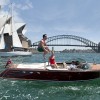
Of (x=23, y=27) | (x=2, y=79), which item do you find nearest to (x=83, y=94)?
(x=2, y=79)

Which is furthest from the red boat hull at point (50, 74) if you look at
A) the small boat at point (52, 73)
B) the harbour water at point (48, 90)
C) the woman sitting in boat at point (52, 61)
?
the woman sitting in boat at point (52, 61)

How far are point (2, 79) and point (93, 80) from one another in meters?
4.98

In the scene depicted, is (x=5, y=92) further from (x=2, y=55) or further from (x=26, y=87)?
(x=2, y=55)

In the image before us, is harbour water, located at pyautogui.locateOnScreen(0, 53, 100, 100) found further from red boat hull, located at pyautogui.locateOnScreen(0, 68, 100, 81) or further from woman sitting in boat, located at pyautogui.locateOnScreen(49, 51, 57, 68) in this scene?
woman sitting in boat, located at pyautogui.locateOnScreen(49, 51, 57, 68)

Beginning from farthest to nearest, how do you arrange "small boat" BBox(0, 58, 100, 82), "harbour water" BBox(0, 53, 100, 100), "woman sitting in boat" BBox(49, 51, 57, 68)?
1. "woman sitting in boat" BBox(49, 51, 57, 68)
2. "small boat" BBox(0, 58, 100, 82)
3. "harbour water" BBox(0, 53, 100, 100)

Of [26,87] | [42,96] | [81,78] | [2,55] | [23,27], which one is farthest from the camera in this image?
[23,27]

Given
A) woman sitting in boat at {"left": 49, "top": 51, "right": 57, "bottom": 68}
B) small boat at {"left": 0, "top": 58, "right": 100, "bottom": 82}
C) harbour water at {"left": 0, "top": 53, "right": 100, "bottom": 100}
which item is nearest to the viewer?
harbour water at {"left": 0, "top": 53, "right": 100, "bottom": 100}

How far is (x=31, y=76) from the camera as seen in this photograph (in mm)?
18219

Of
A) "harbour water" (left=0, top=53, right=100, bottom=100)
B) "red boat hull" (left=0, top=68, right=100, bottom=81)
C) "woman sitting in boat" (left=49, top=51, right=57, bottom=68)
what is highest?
"woman sitting in boat" (left=49, top=51, right=57, bottom=68)

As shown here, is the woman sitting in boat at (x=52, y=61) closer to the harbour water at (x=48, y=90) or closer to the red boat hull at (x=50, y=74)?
the red boat hull at (x=50, y=74)

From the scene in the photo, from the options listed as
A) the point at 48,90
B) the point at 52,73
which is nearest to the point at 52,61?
the point at 52,73

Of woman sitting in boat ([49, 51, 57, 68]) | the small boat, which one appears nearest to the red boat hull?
the small boat

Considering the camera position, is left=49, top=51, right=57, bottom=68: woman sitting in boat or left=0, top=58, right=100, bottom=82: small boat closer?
left=0, top=58, right=100, bottom=82: small boat

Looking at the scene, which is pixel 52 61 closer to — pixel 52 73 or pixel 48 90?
pixel 52 73
